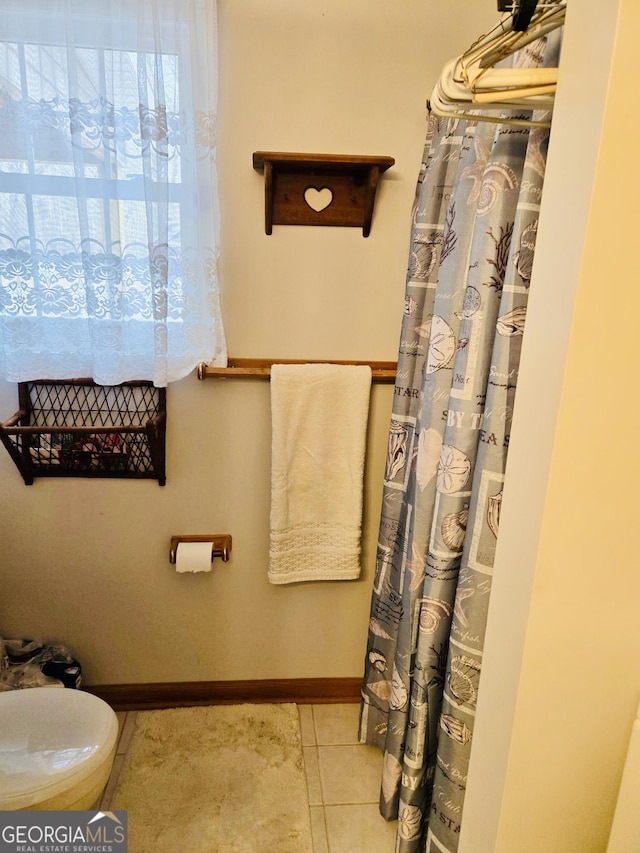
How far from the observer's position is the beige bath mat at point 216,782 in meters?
1.51

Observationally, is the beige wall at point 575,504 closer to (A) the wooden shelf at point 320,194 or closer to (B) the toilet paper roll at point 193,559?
(A) the wooden shelf at point 320,194

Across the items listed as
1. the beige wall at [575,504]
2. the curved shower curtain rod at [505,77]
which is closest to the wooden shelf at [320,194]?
the curved shower curtain rod at [505,77]

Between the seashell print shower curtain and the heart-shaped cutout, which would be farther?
the heart-shaped cutout

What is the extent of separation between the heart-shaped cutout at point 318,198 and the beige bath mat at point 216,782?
1661mm

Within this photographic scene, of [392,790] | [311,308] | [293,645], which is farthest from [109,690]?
[311,308]

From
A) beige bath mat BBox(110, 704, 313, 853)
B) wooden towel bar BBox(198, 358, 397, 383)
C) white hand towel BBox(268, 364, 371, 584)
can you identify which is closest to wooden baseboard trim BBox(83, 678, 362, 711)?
beige bath mat BBox(110, 704, 313, 853)

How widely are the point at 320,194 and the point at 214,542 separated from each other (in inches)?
43.4

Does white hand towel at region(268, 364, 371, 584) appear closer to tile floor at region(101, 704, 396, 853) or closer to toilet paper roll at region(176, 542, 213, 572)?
toilet paper roll at region(176, 542, 213, 572)

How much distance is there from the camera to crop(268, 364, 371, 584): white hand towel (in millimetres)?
1677

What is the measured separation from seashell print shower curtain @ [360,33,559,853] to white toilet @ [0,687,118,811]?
717 mm

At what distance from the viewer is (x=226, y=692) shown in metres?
1.98

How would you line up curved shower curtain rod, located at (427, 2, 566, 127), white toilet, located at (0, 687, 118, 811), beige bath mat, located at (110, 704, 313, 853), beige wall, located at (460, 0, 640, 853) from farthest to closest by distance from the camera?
beige bath mat, located at (110, 704, 313, 853), white toilet, located at (0, 687, 118, 811), curved shower curtain rod, located at (427, 2, 566, 127), beige wall, located at (460, 0, 640, 853)

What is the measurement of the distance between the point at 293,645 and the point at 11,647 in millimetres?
905

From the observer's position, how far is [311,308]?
1.69 meters
